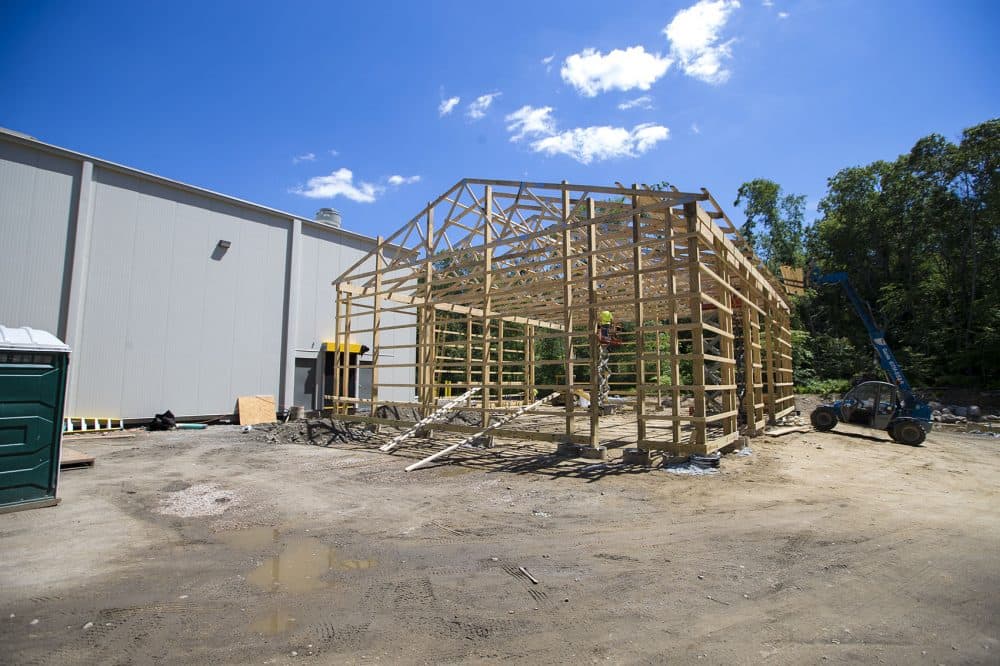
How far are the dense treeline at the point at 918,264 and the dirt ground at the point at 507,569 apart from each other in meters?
18.1

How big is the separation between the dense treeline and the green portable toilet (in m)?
22.8

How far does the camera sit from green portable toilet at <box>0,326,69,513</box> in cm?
523

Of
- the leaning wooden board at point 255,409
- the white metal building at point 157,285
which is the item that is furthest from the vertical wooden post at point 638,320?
the leaning wooden board at point 255,409

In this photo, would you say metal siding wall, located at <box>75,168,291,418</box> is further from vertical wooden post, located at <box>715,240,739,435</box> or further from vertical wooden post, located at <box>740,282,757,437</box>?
vertical wooden post, located at <box>740,282,757,437</box>

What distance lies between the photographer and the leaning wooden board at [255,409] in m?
15.2

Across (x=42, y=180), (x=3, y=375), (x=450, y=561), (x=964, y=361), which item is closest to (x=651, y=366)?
(x=964, y=361)

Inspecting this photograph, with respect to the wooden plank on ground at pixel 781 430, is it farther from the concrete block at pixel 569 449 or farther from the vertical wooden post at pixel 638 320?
the concrete block at pixel 569 449

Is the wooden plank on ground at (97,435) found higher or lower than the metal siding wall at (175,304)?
lower

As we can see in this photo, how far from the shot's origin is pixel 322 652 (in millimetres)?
2664

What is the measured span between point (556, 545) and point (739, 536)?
68.0 inches

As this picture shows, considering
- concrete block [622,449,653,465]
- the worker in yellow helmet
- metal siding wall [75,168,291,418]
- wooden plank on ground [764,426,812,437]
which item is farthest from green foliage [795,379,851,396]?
metal siding wall [75,168,291,418]

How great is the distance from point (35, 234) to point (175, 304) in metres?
3.36

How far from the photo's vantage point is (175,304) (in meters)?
14.3

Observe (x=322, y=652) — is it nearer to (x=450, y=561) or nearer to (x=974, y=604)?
(x=450, y=561)
